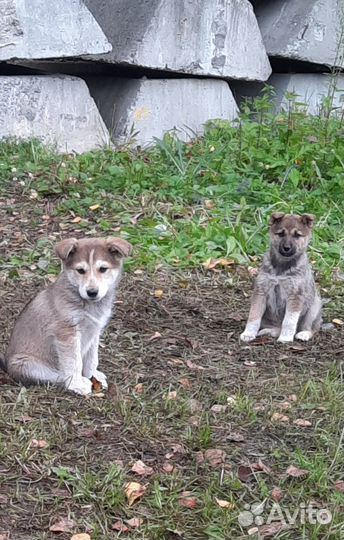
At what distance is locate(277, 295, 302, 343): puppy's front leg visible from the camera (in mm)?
6961

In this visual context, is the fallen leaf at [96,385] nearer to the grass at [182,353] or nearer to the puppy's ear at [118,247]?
the grass at [182,353]

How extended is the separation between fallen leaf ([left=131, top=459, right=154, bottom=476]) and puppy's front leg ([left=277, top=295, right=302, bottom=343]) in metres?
2.30

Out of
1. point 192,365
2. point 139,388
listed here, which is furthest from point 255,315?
point 139,388

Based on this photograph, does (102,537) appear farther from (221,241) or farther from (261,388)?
(221,241)

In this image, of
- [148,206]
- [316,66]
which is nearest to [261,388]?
[148,206]

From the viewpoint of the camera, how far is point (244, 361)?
6.55 metres

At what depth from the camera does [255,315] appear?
7027 millimetres

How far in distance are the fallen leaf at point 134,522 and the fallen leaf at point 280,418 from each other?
131cm

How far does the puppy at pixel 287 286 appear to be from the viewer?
6.98 meters

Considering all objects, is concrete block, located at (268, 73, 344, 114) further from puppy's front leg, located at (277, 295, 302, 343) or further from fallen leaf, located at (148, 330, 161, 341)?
fallen leaf, located at (148, 330, 161, 341)

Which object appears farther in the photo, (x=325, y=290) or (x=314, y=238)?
(x=314, y=238)

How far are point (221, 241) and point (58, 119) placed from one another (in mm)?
2998

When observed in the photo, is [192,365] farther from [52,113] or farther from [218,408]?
[52,113]

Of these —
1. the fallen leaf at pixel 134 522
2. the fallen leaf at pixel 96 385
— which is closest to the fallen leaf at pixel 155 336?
the fallen leaf at pixel 96 385
